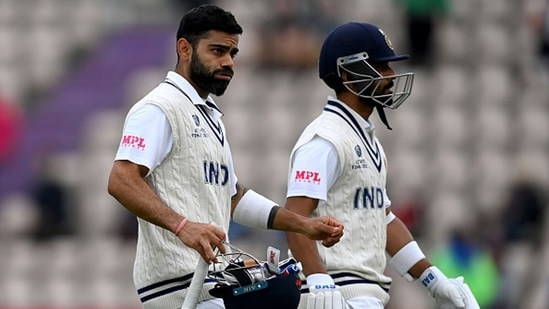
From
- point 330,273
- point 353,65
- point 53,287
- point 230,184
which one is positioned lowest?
point 53,287

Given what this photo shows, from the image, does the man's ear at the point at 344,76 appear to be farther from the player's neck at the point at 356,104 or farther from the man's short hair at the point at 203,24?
the man's short hair at the point at 203,24

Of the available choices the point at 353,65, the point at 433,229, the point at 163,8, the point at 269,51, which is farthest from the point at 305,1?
the point at 353,65

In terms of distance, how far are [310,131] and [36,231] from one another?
951 centimetres

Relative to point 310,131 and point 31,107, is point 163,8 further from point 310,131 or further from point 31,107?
point 310,131

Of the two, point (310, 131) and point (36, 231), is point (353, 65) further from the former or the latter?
point (36, 231)

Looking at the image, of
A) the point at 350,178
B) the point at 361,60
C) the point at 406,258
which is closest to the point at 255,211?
the point at 350,178

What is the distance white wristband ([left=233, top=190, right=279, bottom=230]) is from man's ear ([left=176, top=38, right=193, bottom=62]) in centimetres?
77

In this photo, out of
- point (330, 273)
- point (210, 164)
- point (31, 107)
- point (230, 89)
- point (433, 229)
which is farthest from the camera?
point (31, 107)

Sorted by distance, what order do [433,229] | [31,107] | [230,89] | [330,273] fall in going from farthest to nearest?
[31,107] < [230,89] < [433,229] < [330,273]

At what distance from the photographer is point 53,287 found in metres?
16.5

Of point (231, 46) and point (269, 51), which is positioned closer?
point (231, 46)

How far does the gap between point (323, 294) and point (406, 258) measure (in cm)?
119

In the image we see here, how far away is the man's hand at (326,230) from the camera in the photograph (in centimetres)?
654

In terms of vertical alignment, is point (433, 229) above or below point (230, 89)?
below
